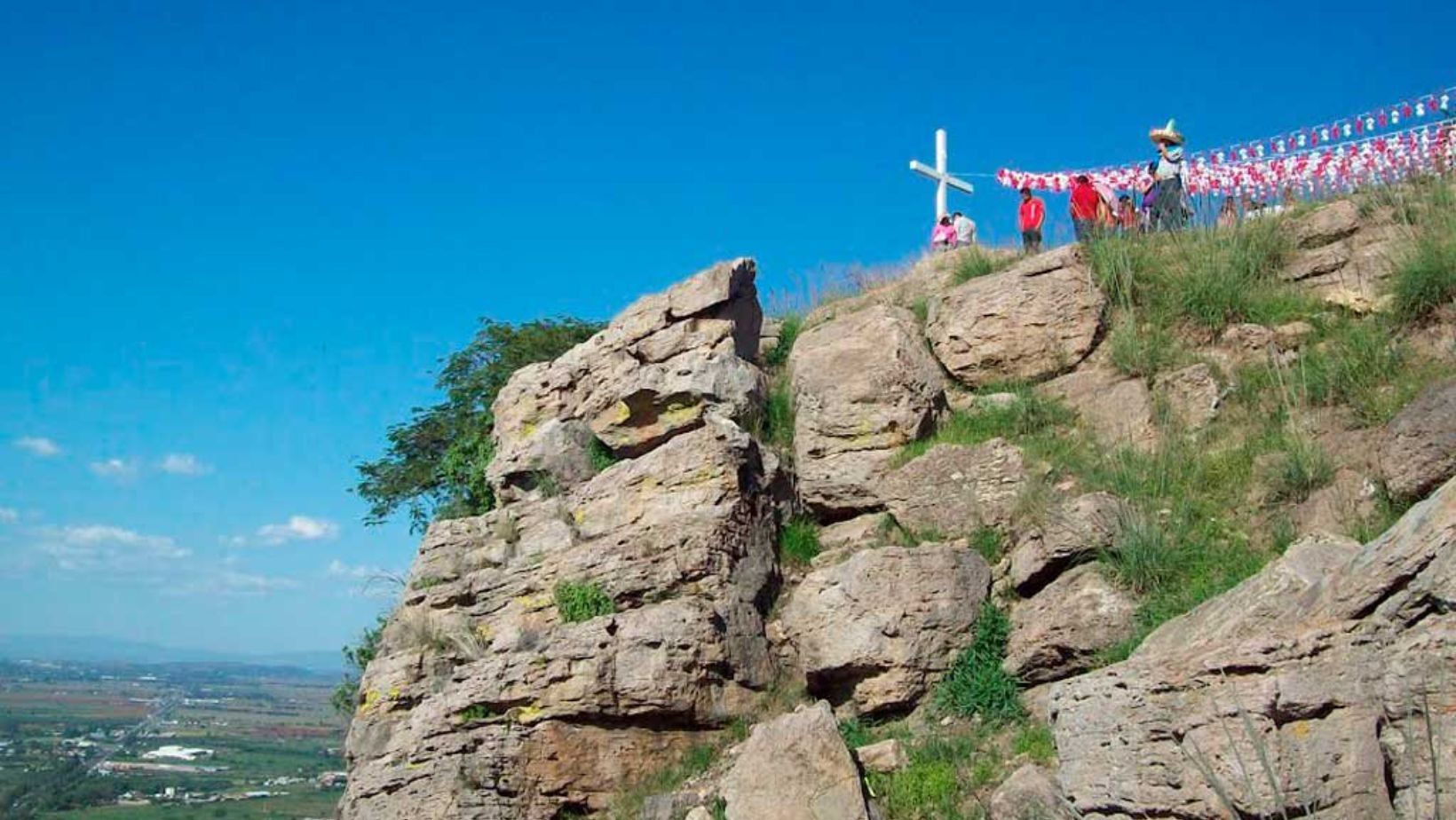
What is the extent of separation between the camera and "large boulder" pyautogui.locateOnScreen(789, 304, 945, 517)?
1188 cm

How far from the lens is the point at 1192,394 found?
11.1m

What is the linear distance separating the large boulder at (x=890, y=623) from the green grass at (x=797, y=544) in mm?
1385

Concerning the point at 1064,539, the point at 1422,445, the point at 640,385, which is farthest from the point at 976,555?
the point at 640,385

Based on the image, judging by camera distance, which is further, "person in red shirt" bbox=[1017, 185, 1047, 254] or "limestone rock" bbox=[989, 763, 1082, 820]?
"person in red shirt" bbox=[1017, 185, 1047, 254]

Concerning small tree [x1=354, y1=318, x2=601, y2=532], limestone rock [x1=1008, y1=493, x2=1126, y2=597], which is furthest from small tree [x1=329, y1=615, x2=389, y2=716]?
limestone rock [x1=1008, y1=493, x2=1126, y2=597]

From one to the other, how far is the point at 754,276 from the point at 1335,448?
6247mm

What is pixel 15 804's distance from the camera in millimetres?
39469

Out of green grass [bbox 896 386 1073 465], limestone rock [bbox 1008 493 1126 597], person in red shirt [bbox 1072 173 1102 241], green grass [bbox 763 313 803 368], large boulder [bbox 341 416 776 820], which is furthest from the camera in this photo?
green grass [bbox 763 313 803 368]

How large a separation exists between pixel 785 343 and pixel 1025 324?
10.1ft

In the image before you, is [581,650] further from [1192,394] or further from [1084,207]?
[1084,207]

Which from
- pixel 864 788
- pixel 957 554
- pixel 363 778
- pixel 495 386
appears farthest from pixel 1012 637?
pixel 495 386

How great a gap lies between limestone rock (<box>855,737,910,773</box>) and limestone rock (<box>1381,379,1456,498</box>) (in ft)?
12.4

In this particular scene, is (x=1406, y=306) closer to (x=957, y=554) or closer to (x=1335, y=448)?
(x=1335, y=448)

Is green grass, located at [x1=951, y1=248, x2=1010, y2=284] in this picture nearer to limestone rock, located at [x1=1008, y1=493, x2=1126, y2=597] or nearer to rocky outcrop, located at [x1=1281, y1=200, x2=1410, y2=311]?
rocky outcrop, located at [x1=1281, y1=200, x2=1410, y2=311]
